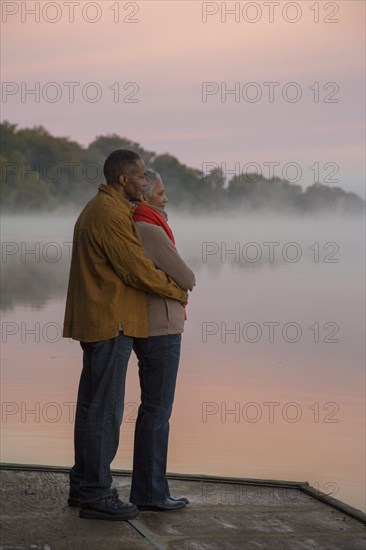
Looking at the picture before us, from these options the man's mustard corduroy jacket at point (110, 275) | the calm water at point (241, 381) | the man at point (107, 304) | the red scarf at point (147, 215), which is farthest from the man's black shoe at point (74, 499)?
the calm water at point (241, 381)

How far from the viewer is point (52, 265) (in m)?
32.9

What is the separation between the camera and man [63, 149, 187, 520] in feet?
16.6

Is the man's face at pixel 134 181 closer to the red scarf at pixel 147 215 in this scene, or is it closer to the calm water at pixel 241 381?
the red scarf at pixel 147 215

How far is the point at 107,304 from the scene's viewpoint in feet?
16.7

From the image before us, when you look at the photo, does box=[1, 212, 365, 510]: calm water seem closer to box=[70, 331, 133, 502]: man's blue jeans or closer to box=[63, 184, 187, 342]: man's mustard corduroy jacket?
box=[70, 331, 133, 502]: man's blue jeans

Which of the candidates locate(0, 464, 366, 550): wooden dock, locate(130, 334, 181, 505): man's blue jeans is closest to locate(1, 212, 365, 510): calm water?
locate(0, 464, 366, 550): wooden dock

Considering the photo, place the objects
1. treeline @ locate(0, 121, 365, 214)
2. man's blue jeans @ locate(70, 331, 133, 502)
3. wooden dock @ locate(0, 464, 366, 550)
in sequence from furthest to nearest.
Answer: treeline @ locate(0, 121, 365, 214) < man's blue jeans @ locate(70, 331, 133, 502) < wooden dock @ locate(0, 464, 366, 550)

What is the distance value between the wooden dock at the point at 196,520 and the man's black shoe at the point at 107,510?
0.11 feet

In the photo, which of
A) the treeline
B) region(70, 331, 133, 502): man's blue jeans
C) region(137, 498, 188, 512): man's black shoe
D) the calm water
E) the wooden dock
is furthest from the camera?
the treeline

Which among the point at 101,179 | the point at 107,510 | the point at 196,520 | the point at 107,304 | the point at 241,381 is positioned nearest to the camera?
the point at 107,304

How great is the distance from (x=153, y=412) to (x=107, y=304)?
0.51m

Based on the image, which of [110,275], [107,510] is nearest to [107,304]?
[110,275]

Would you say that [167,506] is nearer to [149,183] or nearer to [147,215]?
[147,215]

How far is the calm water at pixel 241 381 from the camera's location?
7.73 m
